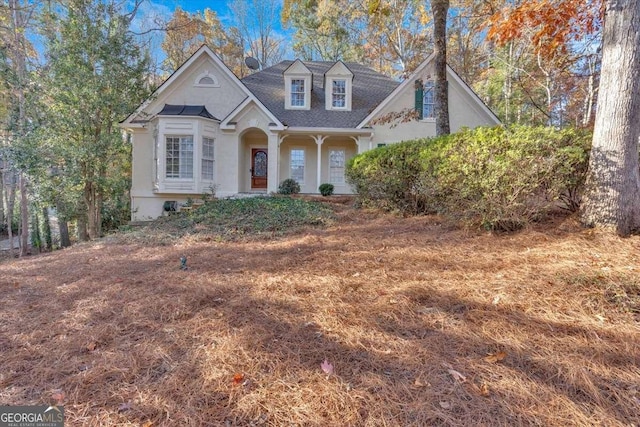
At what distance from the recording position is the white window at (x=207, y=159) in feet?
38.3

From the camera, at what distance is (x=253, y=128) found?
12.3 m

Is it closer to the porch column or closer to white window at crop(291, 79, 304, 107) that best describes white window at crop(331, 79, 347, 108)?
white window at crop(291, 79, 304, 107)

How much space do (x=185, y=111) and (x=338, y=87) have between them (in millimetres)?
6445

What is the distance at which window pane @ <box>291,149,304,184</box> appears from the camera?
13.8 m

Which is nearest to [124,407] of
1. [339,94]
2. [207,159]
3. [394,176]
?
[394,176]

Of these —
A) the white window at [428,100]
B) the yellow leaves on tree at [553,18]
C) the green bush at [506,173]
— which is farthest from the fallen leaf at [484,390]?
the white window at [428,100]

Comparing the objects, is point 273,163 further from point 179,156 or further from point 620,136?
point 620,136

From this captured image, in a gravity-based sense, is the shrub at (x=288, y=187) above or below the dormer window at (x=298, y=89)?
below

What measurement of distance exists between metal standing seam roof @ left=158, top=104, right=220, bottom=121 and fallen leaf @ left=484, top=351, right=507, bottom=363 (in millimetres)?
11671

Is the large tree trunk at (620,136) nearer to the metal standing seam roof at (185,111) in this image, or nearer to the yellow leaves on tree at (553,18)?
the yellow leaves on tree at (553,18)

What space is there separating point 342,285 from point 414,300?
2.49ft

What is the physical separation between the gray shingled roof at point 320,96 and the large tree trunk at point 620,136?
914cm

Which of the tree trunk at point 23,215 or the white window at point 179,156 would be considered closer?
Result: the white window at point 179,156

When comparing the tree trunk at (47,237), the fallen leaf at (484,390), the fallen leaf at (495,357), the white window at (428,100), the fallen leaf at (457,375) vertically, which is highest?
the white window at (428,100)
